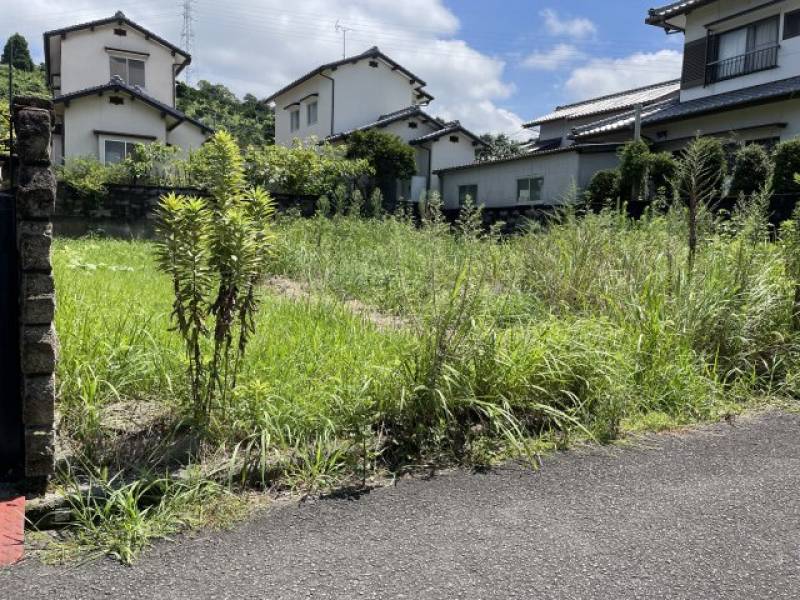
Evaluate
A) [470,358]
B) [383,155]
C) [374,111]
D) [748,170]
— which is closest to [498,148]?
[374,111]

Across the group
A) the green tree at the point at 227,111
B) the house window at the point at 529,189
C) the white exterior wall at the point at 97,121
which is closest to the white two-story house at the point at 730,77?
the house window at the point at 529,189

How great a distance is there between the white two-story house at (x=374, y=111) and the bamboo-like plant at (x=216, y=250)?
17.6 meters

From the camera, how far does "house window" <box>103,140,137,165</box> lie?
18.9 m

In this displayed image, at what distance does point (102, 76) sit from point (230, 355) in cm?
2386

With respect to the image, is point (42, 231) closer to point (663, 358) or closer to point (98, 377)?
point (98, 377)

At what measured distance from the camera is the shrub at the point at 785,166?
9.53 metres

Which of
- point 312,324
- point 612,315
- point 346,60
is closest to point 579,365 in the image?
point 612,315

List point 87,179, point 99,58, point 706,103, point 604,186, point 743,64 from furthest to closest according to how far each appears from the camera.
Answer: point 99,58
point 743,64
point 706,103
point 604,186
point 87,179

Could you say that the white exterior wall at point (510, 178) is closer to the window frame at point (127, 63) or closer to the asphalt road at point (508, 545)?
the asphalt road at point (508, 545)

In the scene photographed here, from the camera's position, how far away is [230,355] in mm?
3008

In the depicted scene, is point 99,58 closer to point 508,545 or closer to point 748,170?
point 748,170

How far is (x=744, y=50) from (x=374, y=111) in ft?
46.2

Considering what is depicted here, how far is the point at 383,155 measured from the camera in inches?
731

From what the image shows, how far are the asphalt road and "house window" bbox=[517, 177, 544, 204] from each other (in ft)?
48.6
